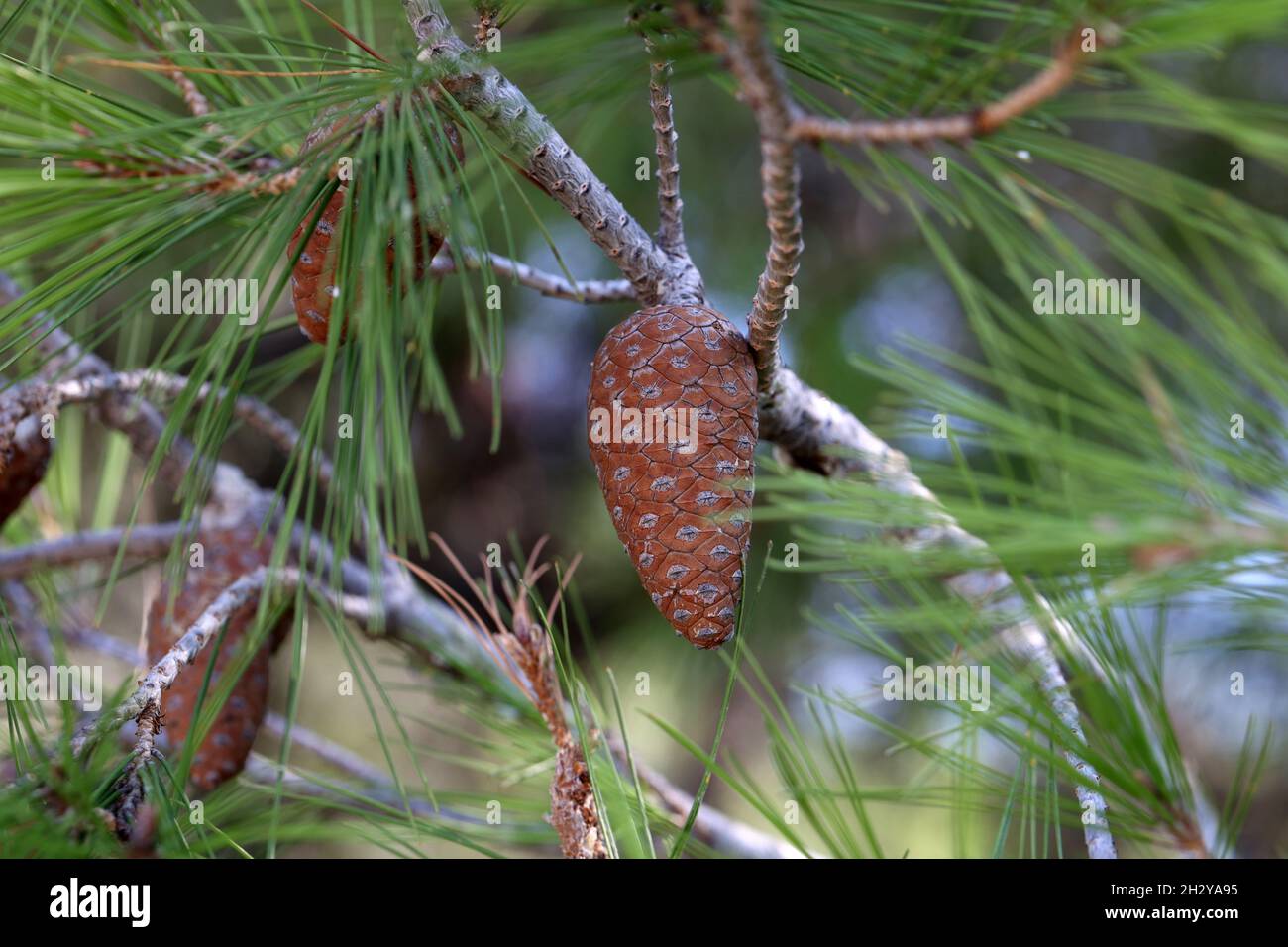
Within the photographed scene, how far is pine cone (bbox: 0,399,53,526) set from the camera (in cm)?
71

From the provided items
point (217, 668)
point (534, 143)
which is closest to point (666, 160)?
point (534, 143)

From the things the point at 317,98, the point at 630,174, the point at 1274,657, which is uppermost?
the point at 630,174

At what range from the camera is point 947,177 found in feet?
1.74

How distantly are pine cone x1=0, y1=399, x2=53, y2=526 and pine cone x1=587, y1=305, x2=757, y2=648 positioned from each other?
46 centimetres

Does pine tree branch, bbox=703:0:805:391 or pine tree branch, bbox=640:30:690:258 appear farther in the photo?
pine tree branch, bbox=640:30:690:258

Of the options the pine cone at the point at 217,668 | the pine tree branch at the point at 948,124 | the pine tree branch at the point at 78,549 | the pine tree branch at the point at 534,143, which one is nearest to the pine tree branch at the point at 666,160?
the pine tree branch at the point at 534,143

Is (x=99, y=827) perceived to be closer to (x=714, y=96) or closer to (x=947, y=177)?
(x=947, y=177)

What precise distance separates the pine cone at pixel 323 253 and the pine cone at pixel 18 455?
0.30m

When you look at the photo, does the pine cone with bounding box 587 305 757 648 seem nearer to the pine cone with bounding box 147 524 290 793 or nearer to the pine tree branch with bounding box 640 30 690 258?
the pine tree branch with bounding box 640 30 690 258

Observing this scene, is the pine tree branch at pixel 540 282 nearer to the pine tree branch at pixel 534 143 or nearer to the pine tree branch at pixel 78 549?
the pine tree branch at pixel 534 143

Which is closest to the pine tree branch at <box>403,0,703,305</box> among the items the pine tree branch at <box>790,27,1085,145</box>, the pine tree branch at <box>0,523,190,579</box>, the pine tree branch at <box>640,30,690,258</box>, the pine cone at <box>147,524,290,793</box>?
the pine tree branch at <box>640,30,690,258</box>

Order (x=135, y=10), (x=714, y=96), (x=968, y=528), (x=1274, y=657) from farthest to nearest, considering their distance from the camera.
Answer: (x=714, y=96), (x=1274, y=657), (x=135, y=10), (x=968, y=528)
